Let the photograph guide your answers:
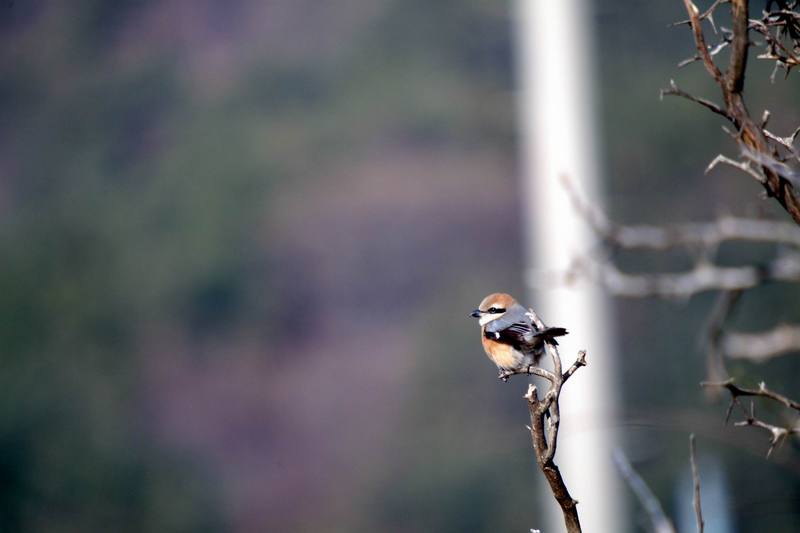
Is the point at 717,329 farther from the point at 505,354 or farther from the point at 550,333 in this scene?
the point at 550,333

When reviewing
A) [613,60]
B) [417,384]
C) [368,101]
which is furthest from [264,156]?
[613,60]

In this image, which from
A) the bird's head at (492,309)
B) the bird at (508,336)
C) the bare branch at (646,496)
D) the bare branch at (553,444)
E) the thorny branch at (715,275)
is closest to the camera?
the bare branch at (553,444)

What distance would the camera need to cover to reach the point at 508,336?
8.59 ft

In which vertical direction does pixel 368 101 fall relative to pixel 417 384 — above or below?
above

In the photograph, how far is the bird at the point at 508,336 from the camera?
2.56 metres

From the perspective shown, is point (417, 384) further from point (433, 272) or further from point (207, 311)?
point (207, 311)

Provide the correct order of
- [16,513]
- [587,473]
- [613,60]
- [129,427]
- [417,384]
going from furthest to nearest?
[613,60]
[417,384]
[129,427]
[16,513]
[587,473]

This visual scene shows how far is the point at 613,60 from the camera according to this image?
41.4 ft

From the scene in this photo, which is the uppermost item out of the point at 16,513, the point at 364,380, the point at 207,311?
the point at 207,311

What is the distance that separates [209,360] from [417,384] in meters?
2.79

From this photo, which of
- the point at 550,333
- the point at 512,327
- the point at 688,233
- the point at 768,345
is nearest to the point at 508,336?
the point at 512,327

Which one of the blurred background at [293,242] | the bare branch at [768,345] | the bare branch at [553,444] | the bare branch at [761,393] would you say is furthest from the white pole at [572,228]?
the bare branch at [553,444]

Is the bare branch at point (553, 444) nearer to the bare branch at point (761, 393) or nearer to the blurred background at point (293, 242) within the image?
the bare branch at point (761, 393)

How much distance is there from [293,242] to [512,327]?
991 centimetres
